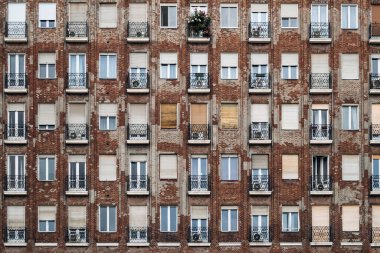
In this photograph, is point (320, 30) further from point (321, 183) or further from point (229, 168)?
point (229, 168)

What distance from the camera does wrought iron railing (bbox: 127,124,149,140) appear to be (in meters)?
57.8

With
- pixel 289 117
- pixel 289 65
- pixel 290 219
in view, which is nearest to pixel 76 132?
pixel 289 117

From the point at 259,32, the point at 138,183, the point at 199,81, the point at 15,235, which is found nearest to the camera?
A: the point at 15,235

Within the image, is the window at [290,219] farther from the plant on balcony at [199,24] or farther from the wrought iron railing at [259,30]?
the plant on balcony at [199,24]

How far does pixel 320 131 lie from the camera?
5819cm

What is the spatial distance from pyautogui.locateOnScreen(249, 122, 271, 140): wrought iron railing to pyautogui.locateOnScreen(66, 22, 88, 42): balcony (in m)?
10.8

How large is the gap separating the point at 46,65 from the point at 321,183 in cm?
1702

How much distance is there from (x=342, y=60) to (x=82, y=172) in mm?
16148

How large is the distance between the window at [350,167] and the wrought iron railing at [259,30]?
27.1 ft

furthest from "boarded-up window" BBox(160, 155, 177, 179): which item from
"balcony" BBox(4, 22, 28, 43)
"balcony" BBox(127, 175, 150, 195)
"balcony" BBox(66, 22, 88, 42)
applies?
"balcony" BBox(4, 22, 28, 43)

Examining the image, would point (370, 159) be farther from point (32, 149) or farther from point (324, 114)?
point (32, 149)

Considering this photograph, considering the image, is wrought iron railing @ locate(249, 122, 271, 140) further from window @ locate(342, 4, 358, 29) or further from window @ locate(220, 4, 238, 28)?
window @ locate(342, 4, 358, 29)

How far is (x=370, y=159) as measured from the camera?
58281mm

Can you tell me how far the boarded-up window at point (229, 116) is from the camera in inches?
2286
